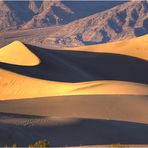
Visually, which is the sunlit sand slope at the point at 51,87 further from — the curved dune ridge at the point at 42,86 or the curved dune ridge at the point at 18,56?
the curved dune ridge at the point at 18,56

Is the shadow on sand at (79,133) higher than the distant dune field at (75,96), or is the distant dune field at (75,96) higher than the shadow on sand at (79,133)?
the shadow on sand at (79,133)

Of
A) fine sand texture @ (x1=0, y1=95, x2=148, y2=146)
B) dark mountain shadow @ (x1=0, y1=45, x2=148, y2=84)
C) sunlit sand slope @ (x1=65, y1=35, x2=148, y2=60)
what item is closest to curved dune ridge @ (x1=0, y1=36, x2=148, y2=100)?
dark mountain shadow @ (x1=0, y1=45, x2=148, y2=84)

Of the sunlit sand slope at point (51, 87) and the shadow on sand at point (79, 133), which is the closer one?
the shadow on sand at point (79, 133)

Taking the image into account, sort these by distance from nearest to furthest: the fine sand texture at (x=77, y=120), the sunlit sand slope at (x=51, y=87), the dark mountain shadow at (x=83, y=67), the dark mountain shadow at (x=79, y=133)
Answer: the dark mountain shadow at (x=79, y=133) → the fine sand texture at (x=77, y=120) → the sunlit sand slope at (x=51, y=87) → the dark mountain shadow at (x=83, y=67)

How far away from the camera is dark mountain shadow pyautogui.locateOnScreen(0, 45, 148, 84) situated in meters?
44.6

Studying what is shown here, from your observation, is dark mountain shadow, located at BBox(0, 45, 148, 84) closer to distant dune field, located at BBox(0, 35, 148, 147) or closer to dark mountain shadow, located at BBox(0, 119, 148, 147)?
distant dune field, located at BBox(0, 35, 148, 147)

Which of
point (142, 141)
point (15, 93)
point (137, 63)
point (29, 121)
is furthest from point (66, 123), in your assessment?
point (137, 63)

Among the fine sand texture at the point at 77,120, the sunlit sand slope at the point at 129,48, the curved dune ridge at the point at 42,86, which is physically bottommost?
the sunlit sand slope at the point at 129,48

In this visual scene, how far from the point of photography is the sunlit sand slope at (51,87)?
34156mm

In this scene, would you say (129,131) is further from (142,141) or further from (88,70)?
(88,70)

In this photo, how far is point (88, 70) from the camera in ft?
169

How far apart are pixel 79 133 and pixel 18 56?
29.9 metres

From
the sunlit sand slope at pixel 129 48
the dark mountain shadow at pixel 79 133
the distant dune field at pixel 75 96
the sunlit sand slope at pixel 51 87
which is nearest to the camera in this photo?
the dark mountain shadow at pixel 79 133

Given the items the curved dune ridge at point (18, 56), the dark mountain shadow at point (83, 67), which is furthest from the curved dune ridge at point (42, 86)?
the dark mountain shadow at point (83, 67)
